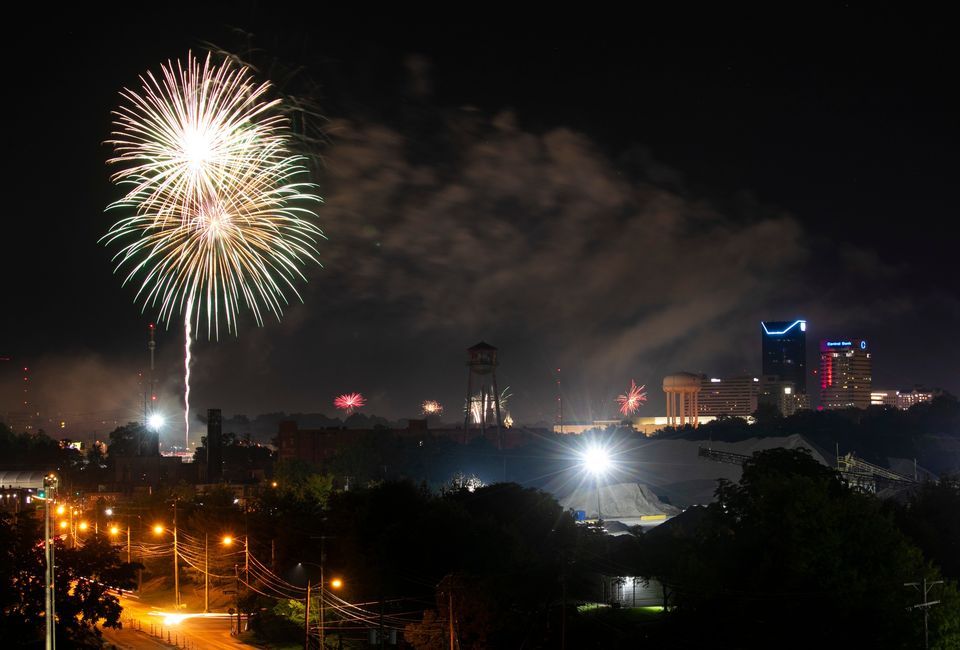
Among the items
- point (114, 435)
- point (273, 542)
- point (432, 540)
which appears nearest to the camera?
point (432, 540)

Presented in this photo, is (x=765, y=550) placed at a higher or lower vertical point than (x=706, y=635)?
higher

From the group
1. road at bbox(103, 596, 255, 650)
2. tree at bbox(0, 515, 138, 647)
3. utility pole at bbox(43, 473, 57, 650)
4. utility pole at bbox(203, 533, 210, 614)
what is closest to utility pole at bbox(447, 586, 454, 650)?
utility pole at bbox(43, 473, 57, 650)

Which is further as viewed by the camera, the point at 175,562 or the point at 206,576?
the point at 175,562

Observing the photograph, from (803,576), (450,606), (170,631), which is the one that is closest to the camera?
(450,606)

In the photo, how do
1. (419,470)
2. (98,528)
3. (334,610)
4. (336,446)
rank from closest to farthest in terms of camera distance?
(334,610), (98,528), (419,470), (336,446)

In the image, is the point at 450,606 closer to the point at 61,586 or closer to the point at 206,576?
the point at 61,586

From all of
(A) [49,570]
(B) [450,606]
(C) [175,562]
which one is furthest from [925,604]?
(C) [175,562]

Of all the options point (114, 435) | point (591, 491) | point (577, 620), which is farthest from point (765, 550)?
point (114, 435)

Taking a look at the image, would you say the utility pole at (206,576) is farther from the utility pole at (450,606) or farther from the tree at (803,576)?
the tree at (803,576)

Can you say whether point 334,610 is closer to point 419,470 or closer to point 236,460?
point 419,470
